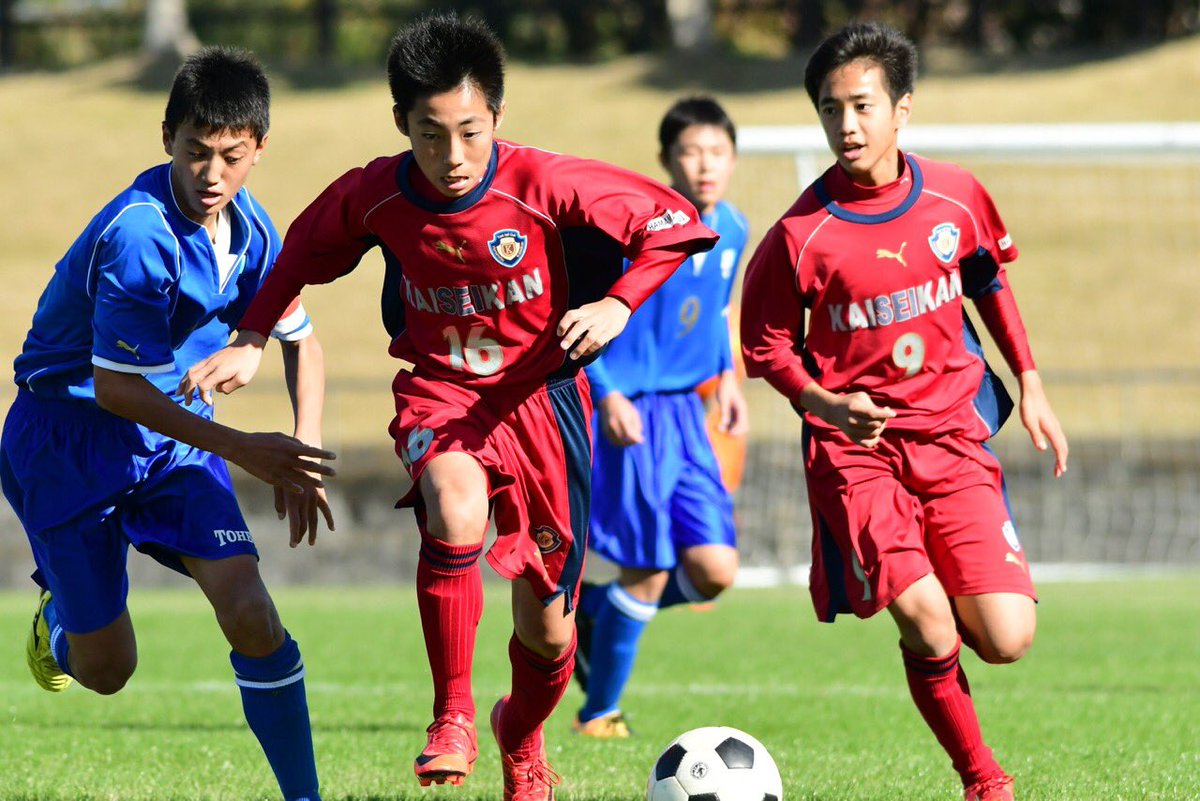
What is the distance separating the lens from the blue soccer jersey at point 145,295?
177 inches

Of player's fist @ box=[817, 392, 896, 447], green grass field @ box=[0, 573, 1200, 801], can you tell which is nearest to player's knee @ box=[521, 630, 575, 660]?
green grass field @ box=[0, 573, 1200, 801]

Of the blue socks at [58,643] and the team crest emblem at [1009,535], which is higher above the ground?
the team crest emblem at [1009,535]

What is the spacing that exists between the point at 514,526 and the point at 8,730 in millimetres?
3188

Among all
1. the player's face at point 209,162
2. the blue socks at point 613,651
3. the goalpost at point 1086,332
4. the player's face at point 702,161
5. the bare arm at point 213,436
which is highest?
the player's face at point 209,162

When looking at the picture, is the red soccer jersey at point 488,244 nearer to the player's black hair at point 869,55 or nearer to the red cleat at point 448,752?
the player's black hair at point 869,55

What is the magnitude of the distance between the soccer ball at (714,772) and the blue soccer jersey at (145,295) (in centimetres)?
167

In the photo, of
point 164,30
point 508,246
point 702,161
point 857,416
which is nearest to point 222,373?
point 508,246

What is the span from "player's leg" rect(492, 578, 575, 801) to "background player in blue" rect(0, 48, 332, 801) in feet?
1.88

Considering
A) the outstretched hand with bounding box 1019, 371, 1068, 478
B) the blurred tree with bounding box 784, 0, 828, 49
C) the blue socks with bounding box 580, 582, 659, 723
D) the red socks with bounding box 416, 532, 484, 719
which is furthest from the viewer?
the blurred tree with bounding box 784, 0, 828, 49

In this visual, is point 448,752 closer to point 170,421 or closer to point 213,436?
point 213,436

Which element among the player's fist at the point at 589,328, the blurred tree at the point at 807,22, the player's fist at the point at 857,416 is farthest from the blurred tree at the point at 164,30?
the player's fist at the point at 589,328

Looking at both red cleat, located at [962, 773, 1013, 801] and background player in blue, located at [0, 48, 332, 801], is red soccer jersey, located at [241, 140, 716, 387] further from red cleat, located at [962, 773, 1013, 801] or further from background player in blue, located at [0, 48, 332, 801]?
red cleat, located at [962, 773, 1013, 801]

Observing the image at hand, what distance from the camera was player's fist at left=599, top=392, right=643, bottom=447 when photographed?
228 inches

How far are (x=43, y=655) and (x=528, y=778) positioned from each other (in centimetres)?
174
